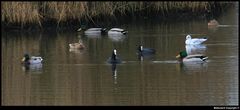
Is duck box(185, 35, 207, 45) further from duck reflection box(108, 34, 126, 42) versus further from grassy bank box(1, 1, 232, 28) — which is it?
grassy bank box(1, 1, 232, 28)

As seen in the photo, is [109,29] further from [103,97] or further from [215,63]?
[103,97]

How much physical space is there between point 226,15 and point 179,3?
2.88 metres

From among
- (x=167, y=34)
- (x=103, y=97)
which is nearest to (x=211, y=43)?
(x=167, y=34)

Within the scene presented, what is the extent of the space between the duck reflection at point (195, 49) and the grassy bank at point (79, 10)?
6.23m

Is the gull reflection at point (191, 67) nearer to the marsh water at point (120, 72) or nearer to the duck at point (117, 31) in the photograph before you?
the marsh water at point (120, 72)

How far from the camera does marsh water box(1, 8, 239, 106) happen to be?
14703 millimetres

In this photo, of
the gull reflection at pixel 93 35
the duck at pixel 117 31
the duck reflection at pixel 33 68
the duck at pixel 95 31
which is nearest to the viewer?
the duck reflection at pixel 33 68

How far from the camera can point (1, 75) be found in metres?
18.2

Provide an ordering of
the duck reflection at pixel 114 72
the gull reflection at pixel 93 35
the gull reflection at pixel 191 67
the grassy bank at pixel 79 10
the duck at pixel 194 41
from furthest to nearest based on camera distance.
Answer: the grassy bank at pixel 79 10 → the gull reflection at pixel 93 35 → the duck at pixel 194 41 → the gull reflection at pixel 191 67 → the duck reflection at pixel 114 72

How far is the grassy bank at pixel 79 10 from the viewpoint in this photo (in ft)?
90.7

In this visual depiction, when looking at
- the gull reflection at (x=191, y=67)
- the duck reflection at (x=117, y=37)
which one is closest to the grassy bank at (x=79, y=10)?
the duck reflection at (x=117, y=37)

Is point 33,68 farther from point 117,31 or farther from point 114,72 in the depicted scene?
point 117,31

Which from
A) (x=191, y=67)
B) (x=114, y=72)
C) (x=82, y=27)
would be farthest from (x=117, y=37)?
(x=114, y=72)

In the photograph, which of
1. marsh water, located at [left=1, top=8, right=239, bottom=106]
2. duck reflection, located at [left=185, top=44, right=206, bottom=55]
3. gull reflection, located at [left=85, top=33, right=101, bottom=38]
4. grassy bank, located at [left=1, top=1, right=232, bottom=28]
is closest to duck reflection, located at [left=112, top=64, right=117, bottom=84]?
marsh water, located at [left=1, top=8, right=239, bottom=106]
